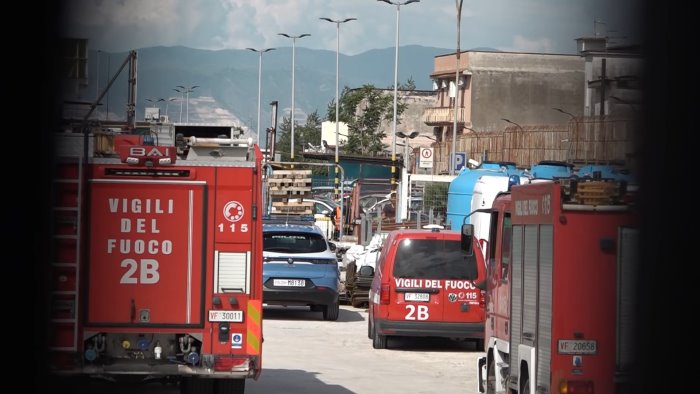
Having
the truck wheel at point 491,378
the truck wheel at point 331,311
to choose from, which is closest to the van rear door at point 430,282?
the truck wheel at point 331,311

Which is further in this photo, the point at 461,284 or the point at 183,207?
the point at 461,284

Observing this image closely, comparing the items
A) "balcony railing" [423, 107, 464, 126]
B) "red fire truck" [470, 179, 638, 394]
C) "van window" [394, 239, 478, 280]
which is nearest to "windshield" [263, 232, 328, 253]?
"van window" [394, 239, 478, 280]

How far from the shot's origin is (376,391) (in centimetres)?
1327

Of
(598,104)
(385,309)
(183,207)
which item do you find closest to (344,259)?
(385,309)

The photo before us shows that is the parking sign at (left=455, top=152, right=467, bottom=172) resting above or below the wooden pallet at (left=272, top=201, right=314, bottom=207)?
above

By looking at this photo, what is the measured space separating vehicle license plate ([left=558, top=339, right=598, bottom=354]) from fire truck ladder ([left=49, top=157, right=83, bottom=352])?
145 inches

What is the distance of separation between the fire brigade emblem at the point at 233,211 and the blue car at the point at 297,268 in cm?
1140

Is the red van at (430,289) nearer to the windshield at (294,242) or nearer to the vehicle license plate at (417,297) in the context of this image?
the vehicle license plate at (417,297)

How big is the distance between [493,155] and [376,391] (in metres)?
26.0

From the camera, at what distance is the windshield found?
22.3 metres

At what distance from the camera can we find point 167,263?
1038 centimetres

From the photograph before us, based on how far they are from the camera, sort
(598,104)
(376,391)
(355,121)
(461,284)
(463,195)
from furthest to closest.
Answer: (355,121) → (463,195) → (461,284) → (376,391) → (598,104)

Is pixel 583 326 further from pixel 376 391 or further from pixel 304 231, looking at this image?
pixel 304 231

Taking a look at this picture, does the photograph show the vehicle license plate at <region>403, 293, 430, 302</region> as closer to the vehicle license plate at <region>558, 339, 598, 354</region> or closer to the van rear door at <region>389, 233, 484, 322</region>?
the van rear door at <region>389, 233, 484, 322</region>
